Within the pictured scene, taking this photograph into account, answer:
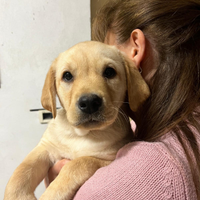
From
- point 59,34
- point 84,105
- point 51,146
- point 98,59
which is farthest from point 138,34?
point 59,34

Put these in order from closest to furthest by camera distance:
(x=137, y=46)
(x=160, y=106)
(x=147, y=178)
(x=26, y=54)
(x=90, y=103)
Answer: (x=147, y=178)
(x=90, y=103)
(x=160, y=106)
(x=137, y=46)
(x=26, y=54)

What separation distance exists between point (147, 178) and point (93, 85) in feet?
1.89

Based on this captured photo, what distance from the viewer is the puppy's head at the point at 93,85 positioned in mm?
1098

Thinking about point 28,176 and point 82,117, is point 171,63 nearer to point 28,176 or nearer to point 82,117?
point 82,117

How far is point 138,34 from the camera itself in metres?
1.31

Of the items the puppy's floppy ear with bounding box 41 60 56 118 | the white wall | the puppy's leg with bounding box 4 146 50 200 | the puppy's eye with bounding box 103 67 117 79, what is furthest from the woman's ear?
the white wall

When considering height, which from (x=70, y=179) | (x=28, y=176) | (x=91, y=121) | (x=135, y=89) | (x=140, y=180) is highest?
(x=135, y=89)

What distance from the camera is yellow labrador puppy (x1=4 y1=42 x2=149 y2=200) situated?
3.62 feet

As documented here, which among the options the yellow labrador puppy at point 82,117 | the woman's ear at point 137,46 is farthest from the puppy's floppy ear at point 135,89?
the woman's ear at point 137,46

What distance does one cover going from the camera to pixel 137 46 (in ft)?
4.52

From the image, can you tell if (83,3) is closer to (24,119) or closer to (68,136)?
(24,119)

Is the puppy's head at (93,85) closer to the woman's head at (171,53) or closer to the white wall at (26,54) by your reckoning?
the woman's head at (171,53)

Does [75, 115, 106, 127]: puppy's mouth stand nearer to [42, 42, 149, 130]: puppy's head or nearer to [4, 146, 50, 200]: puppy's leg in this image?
[42, 42, 149, 130]: puppy's head

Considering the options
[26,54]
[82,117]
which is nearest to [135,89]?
[82,117]
